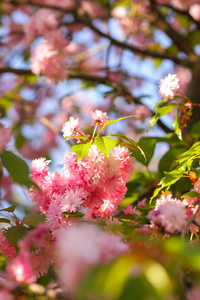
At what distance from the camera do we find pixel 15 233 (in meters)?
0.93

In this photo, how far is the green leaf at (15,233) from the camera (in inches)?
35.7

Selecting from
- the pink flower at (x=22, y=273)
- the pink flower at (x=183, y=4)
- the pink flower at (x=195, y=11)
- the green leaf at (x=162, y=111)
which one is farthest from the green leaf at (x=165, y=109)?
the pink flower at (x=195, y=11)

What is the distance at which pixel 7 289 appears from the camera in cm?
54

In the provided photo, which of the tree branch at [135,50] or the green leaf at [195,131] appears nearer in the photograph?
the green leaf at [195,131]

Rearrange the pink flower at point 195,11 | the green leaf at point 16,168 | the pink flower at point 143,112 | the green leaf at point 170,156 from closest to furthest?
the green leaf at point 16,168, the green leaf at point 170,156, the pink flower at point 143,112, the pink flower at point 195,11

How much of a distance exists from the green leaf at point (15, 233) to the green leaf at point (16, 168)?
0.15 meters

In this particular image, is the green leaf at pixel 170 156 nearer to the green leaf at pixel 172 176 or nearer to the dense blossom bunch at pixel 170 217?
the green leaf at pixel 172 176

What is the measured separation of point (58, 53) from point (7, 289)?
7.27 ft

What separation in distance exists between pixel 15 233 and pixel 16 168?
0.60ft

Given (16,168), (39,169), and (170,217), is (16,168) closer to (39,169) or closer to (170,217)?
(39,169)

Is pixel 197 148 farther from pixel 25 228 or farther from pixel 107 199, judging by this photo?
pixel 25 228

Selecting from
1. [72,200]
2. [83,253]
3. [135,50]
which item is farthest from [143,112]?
[83,253]

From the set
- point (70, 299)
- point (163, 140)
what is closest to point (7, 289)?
point (70, 299)


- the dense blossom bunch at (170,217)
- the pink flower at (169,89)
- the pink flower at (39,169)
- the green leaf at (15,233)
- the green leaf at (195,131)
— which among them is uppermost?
the dense blossom bunch at (170,217)
